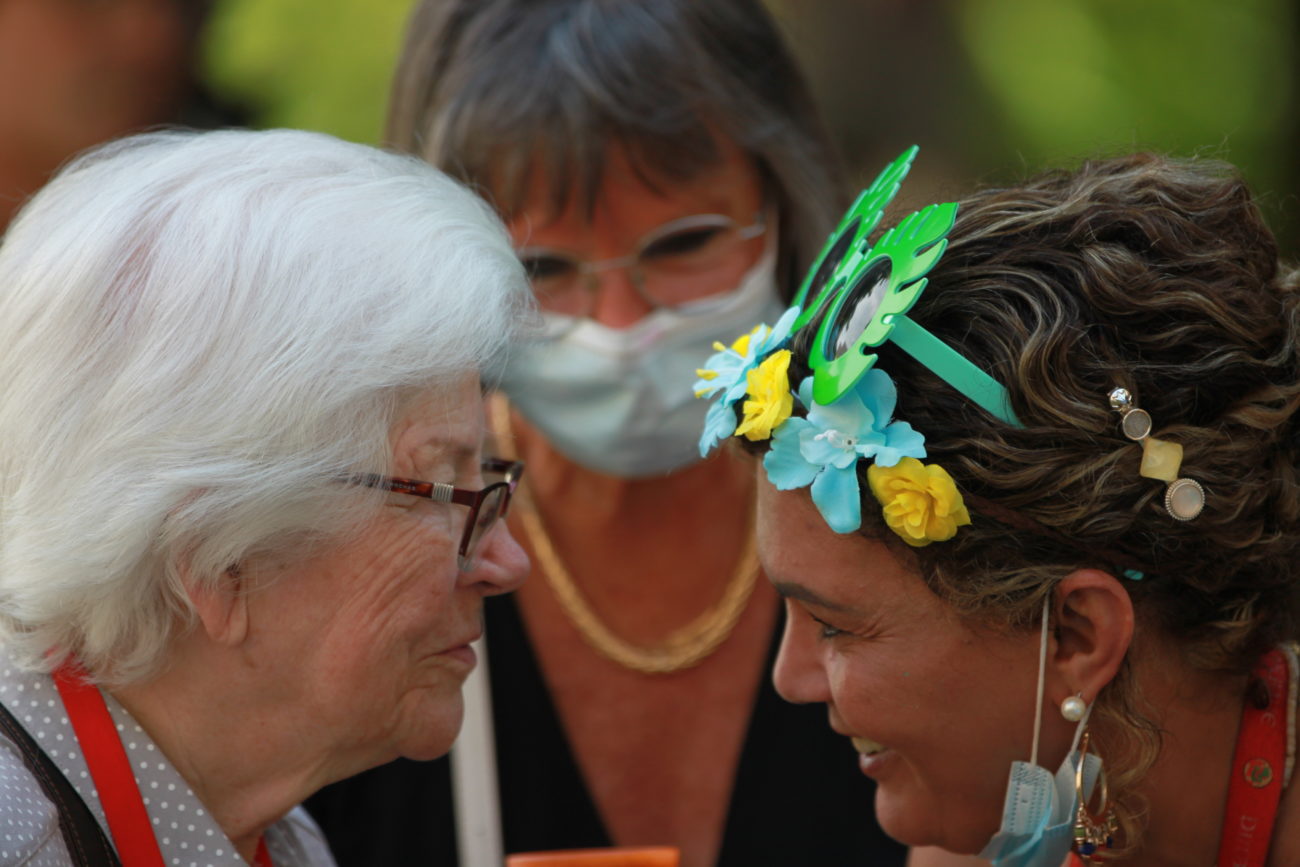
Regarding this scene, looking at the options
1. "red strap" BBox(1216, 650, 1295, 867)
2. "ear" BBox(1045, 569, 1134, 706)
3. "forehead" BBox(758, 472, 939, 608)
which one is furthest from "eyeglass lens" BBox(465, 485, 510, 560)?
"red strap" BBox(1216, 650, 1295, 867)

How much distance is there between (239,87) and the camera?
522 centimetres

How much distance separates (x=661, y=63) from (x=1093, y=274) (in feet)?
5.03

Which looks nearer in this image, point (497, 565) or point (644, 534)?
point (497, 565)

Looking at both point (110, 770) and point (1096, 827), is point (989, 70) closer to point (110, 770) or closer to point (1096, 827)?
point (1096, 827)

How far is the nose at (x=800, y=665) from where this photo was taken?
7.33 ft

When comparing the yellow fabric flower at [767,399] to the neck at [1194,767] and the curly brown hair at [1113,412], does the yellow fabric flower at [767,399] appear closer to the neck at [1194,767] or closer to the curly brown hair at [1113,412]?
the curly brown hair at [1113,412]

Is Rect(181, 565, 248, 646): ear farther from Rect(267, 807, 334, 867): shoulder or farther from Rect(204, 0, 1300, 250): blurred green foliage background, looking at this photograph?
Rect(204, 0, 1300, 250): blurred green foliage background

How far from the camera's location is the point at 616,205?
3119 mm

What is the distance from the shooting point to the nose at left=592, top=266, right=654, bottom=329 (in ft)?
10.2

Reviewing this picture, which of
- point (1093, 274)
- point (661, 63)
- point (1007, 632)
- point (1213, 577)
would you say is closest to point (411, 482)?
point (1007, 632)

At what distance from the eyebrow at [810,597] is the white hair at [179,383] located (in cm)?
65

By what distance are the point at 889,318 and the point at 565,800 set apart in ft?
5.52

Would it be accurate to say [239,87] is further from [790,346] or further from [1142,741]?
[1142,741]

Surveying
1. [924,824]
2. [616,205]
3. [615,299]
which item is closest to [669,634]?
[615,299]
